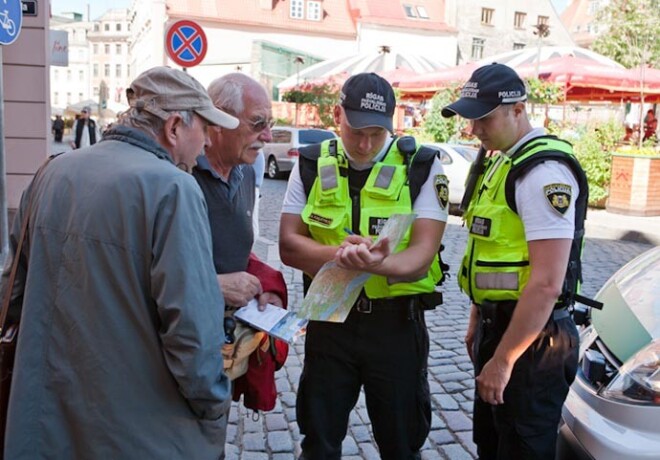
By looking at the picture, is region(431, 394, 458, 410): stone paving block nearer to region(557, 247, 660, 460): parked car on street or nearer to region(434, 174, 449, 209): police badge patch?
region(557, 247, 660, 460): parked car on street

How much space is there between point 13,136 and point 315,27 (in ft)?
127

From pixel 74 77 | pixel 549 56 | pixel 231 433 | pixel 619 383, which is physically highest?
pixel 74 77

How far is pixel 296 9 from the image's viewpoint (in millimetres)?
47000

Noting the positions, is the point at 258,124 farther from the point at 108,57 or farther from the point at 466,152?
A: the point at 108,57

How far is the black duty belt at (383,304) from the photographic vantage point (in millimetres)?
2656

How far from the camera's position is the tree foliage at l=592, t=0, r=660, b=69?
22078 mm

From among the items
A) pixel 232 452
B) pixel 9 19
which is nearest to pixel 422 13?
pixel 9 19

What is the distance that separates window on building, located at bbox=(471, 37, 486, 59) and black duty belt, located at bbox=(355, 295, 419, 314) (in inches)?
1938

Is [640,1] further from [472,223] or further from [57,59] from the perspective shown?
[472,223]

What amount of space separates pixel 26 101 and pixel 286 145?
1003cm

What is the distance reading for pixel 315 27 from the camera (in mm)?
46625

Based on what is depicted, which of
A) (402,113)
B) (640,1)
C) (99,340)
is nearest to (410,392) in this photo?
(99,340)

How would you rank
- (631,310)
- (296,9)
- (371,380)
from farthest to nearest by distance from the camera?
(296,9)
(631,310)
(371,380)

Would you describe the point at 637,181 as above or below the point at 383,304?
below
